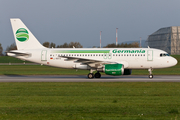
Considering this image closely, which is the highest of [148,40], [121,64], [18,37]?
[148,40]

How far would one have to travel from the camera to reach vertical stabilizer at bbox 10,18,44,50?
33562 millimetres

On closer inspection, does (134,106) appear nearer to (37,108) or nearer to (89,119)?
(89,119)

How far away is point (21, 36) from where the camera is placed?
1324 inches

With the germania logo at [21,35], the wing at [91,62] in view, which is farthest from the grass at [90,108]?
the germania logo at [21,35]

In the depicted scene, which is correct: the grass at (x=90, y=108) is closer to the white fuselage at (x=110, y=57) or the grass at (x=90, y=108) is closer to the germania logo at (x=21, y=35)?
the white fuselage at (x=110, y=57)

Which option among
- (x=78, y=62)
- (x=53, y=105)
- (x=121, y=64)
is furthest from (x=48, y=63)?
(x=53, y=105)

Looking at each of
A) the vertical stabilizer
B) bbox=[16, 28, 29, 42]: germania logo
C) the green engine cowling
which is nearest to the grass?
the green engine cowling

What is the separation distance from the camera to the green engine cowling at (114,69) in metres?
28.7

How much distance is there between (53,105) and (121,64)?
17172 mm

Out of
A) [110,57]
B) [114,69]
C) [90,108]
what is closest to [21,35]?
[110,57]

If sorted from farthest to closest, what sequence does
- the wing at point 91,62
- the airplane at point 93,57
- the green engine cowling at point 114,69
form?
the airplane at point 93,57, the wing at point 91,62, the green engine cowling at point 114,69

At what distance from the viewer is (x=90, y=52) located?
3206 cm

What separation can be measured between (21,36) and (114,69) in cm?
1308

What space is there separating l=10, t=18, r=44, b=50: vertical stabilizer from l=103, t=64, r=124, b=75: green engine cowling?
10494 millimetres
